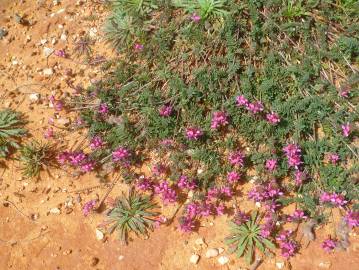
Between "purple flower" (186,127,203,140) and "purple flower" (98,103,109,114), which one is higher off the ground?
"purple flower" (98,103,109,114)

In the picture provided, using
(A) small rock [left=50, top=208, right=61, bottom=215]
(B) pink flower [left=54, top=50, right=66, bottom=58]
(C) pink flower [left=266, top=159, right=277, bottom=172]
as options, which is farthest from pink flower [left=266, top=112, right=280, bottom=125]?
(B) pink flower [left=54, top=50, right=66, bottom=58]

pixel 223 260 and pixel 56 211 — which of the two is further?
pixel 56 211

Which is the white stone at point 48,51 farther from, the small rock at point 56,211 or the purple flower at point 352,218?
the purple flower at point 352,218

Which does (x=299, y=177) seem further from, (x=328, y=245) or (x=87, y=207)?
(x=87, y=207)

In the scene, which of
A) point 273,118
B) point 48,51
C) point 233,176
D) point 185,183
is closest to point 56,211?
point 185,183

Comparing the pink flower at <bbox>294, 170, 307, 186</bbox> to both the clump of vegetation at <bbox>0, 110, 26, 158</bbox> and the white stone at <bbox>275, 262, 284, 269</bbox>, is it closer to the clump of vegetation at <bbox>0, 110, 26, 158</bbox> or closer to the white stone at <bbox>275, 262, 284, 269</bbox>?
the white stone at <bbox>275, 262, 284, 269</bbox>

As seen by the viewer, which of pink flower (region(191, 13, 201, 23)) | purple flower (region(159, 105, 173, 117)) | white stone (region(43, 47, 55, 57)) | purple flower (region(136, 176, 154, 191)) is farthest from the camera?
white stone (region(43, 47, 55, 57))

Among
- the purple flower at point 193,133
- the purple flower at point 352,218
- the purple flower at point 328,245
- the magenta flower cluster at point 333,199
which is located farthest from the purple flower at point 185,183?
the purple flower at point 352,218
